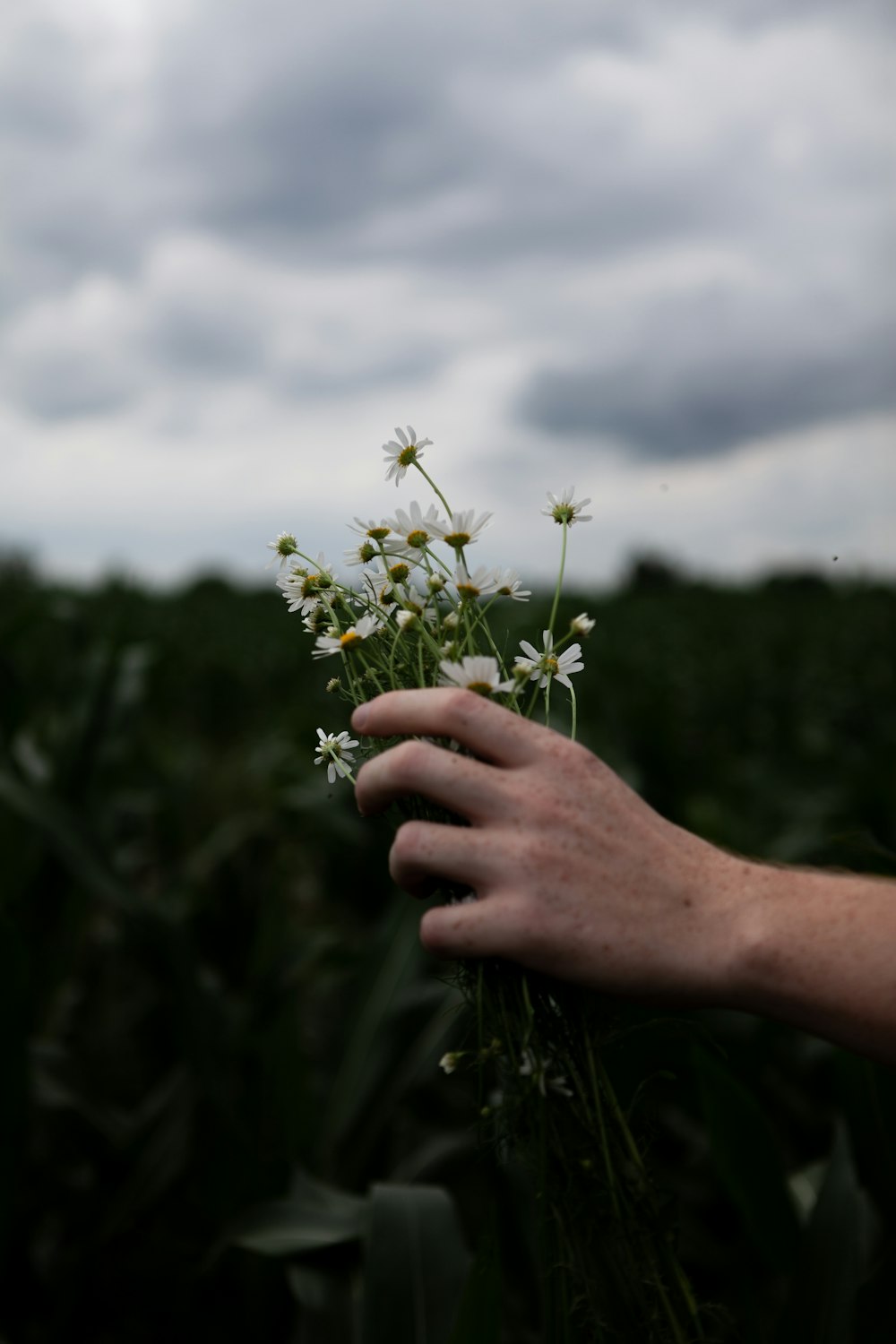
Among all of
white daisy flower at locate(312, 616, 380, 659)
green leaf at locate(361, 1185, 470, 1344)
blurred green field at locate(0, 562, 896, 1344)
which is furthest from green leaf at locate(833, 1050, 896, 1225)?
white daisy flower at locate(312, 616, 380, 659)

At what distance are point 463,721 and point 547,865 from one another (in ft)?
0.39

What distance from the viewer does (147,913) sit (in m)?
2.32

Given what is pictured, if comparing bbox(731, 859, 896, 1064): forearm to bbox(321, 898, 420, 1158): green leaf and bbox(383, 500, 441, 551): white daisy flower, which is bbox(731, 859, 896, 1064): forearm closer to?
bbox(383, 500, 441, 551): white daisy flower

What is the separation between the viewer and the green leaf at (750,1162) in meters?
1.60

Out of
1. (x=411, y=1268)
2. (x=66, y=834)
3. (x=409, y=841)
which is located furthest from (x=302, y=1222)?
(x=409, y=841)

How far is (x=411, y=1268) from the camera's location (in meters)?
1.49

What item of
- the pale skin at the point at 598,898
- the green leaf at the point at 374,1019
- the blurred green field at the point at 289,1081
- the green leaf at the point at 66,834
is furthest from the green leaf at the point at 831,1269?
the green leaf at the point at 66,834

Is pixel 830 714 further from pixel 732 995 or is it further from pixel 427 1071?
pixel 732 995

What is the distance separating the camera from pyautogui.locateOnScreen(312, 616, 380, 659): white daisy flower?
0.88 meters

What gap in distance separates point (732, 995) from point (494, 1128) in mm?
251

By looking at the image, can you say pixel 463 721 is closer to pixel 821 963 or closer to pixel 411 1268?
pixel 821 963

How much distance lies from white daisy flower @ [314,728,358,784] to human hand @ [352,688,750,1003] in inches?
2.9

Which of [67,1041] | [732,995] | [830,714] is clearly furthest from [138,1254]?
[830,714]

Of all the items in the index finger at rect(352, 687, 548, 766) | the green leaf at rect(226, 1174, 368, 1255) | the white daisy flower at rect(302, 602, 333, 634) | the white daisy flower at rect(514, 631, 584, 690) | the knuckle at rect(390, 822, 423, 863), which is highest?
the white daisy flower at rect(302, 602, 333, 634)
